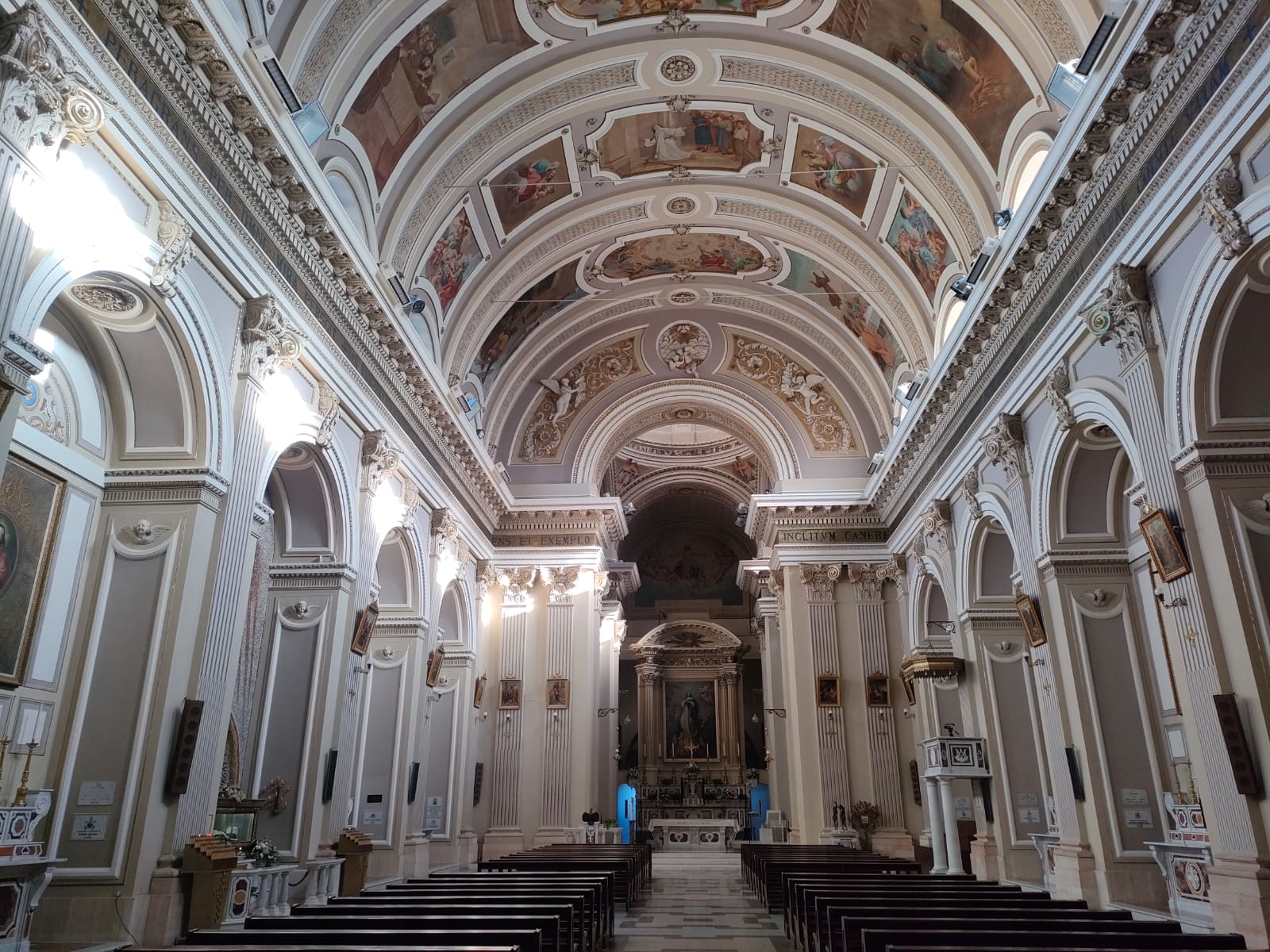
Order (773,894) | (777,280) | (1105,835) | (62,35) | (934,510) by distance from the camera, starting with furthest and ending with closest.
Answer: (777,280) < (934,510) < (773,894) < (1105,835) < (62,35)

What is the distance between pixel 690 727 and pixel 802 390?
48.4ft

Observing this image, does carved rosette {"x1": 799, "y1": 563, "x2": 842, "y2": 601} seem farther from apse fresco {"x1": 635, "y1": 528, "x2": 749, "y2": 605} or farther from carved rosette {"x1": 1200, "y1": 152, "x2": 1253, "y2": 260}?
apse fresco {"x1": 635, "y1": 528, "x2": 749, "y2": 605}

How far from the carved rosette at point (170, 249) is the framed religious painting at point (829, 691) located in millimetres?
13714

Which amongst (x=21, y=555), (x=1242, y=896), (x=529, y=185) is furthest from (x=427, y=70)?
(x=1242, y=896)


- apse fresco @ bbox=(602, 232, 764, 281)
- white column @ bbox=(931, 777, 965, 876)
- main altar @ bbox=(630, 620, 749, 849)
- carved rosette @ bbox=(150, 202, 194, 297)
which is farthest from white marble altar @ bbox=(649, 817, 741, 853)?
carved rosette @ bbox=(150, 202, 194, 297)

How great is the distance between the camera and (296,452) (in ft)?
33.3

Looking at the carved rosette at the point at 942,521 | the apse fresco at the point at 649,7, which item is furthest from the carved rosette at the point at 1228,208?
the carved rosette at the point at 942,521

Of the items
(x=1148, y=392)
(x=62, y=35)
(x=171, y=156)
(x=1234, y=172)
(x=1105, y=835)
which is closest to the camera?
(x=62, y=35)

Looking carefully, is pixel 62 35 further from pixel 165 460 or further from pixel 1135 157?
pixel 1135 157

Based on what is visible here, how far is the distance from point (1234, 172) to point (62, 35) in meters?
8.14

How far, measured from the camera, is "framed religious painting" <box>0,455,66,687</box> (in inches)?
267

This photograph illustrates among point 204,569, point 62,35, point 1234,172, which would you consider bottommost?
point 204,569

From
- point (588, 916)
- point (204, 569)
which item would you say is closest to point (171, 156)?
point (204, 569)

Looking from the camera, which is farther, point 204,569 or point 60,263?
point 204,569
